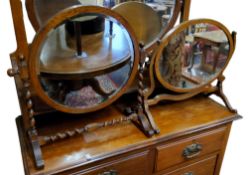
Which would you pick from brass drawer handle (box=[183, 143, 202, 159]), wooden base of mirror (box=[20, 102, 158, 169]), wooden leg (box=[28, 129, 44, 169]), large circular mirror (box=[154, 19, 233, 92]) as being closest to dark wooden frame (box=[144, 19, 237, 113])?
large circular mirror (box=[154, 19, 233, 92])

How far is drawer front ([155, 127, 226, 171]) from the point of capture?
998 mm

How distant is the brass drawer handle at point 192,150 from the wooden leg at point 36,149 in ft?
1.89

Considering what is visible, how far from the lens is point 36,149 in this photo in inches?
31.9

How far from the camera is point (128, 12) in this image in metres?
1.09

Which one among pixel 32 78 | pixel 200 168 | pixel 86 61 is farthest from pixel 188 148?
pixel 32 78

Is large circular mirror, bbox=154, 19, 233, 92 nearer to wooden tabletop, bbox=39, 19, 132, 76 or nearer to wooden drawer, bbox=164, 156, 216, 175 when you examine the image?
wooden tabletop, bbox=39, 19, 132, 76

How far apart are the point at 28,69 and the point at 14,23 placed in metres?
0.15

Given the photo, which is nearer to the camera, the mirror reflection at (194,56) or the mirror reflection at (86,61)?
the mirror reflection at (86,61)

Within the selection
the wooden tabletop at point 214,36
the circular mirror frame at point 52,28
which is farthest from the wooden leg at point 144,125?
the wooden tabletop at point 214,36

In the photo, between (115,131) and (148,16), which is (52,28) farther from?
(148,16)

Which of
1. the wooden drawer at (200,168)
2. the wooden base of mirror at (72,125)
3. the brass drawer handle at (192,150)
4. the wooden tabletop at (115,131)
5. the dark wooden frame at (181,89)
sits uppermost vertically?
the dark wooden frame at (181,89)

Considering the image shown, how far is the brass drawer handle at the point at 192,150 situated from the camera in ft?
3.45

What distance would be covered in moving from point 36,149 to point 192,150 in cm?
63

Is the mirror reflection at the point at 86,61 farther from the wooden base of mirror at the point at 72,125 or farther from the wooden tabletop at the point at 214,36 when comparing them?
the wooden tabletop at the point at 214,36
